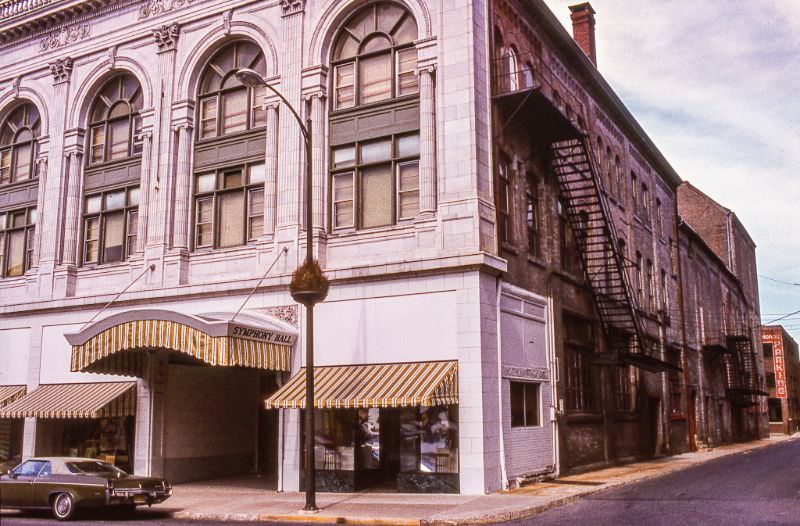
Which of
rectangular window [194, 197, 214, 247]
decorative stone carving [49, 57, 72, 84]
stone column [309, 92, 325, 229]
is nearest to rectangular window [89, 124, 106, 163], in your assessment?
decorative stone carving [49, 57, 72, 84]

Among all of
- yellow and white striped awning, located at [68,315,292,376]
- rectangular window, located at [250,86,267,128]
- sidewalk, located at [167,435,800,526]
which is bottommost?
sidewalk, located at [167,435,800,526]

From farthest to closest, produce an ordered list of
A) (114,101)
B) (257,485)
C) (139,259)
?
(114,101), (139,259), (257,485)

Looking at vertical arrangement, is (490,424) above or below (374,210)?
below

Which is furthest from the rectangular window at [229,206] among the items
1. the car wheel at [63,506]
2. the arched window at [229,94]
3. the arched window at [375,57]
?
the car wheel at [63,506]

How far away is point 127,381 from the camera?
82.0 feet

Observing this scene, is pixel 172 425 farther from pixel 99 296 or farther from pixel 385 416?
pixel 385 416

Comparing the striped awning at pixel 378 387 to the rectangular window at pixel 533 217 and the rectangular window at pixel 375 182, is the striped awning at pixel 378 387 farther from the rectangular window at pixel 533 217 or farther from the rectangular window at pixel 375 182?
the rectangular window at pixel 533 217

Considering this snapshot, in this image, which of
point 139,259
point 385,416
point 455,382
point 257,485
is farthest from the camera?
point 139,259

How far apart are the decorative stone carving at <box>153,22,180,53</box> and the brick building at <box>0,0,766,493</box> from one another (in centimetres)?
8

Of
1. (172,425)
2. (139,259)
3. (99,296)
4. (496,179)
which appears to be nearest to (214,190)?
(139,259)

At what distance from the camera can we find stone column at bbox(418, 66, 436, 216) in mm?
21016

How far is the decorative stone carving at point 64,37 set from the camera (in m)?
28.4

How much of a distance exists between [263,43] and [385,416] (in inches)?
454

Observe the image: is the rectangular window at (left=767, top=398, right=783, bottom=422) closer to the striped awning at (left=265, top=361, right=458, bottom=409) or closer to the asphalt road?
the asphalt road
